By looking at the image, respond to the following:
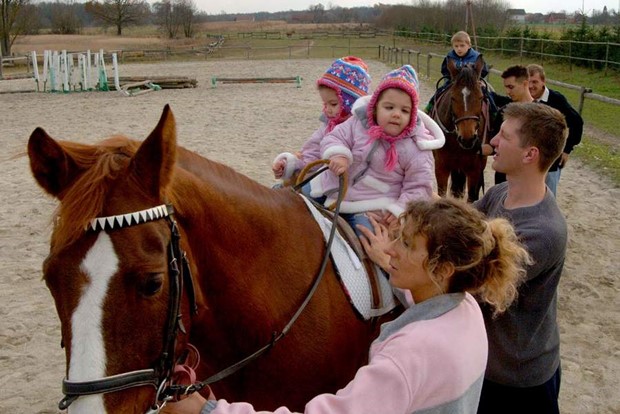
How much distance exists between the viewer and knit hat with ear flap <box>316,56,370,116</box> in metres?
3.29

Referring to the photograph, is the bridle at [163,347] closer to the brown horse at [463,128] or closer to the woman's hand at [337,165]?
the woman's hand at [337,165]

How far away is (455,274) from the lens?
1498mm

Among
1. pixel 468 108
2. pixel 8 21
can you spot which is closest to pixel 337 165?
pixel 468 108

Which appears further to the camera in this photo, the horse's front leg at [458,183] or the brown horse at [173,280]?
the horse's front leg at [458,183]

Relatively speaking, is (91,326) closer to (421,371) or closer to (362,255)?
(421,371)

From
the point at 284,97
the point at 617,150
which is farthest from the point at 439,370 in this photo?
the point at 284,97

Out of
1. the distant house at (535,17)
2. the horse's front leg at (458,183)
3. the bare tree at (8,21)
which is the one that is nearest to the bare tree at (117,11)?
the bare tree at (8,21)

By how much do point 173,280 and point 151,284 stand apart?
0.24ft

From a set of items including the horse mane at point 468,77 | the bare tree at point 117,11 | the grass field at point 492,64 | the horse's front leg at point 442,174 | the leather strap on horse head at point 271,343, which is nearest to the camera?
the leather strap on horse head at point 271,343

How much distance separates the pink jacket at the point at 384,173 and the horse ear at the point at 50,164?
1320 mm

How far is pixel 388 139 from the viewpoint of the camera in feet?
8.51

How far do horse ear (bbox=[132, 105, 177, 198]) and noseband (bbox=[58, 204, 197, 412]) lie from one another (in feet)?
0.22

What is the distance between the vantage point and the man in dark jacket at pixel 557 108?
5.44 metres

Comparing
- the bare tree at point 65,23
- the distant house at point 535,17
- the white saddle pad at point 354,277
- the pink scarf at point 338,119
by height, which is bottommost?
the white saddle pad at point 354,277
